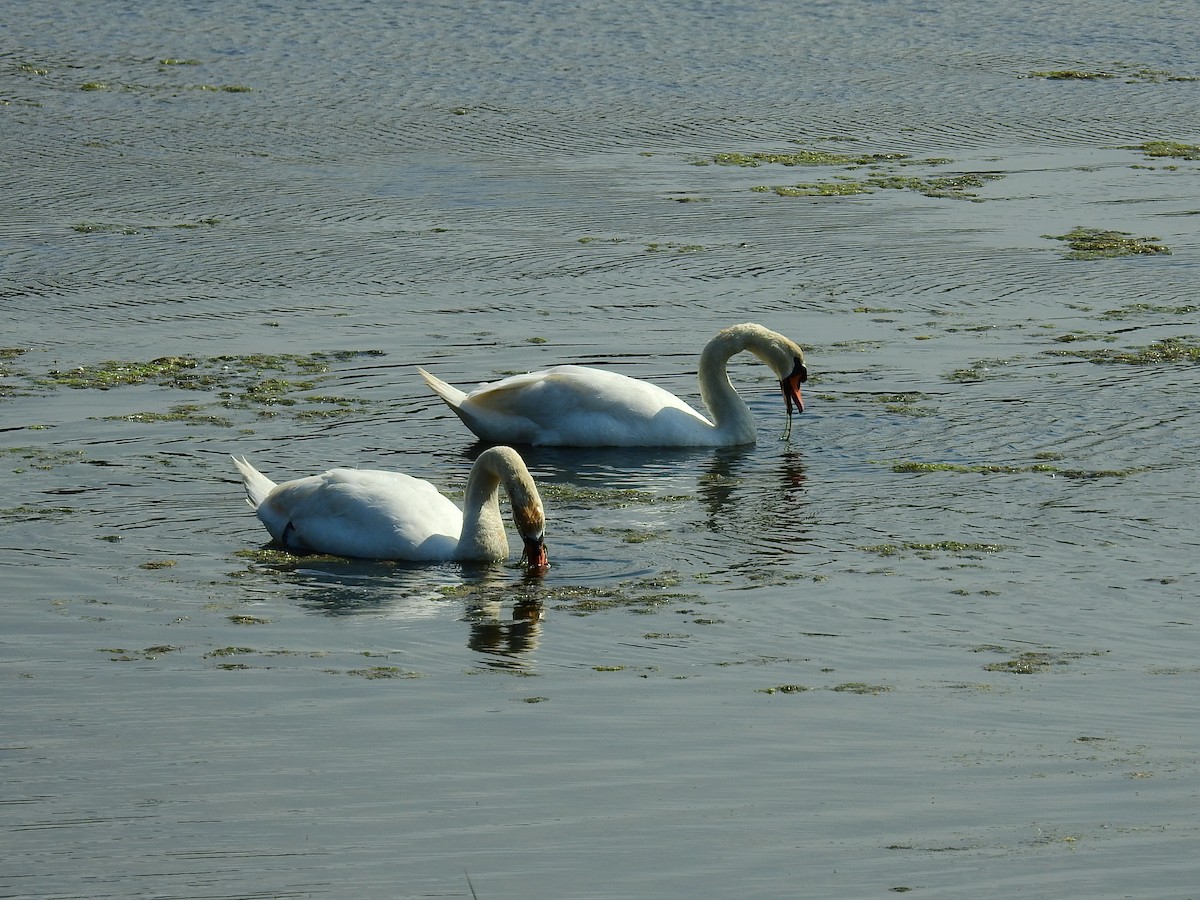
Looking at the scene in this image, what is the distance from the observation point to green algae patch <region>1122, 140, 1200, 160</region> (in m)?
19.9

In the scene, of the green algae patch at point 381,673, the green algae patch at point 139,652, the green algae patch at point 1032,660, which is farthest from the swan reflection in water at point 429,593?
the green algae patch at point 1032,660

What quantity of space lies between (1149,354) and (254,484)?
6.09 meters

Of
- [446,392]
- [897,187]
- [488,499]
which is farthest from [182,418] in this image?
[897,187]

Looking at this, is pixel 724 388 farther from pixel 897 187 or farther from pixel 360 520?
pixel 897 187

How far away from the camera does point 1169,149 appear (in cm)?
2014

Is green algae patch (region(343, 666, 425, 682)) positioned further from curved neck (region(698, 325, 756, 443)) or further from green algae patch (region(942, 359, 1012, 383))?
green algae patch (region(942, 359, 1012, 383))

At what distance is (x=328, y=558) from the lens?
30.2ft

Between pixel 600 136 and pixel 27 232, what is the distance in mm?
6167

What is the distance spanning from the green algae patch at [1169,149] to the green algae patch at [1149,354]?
7.04 metres

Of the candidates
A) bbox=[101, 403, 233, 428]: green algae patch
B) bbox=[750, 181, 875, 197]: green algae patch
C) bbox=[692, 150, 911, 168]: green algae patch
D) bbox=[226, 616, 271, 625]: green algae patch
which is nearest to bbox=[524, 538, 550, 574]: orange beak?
bbox=[226, 616, 271, 625]: green algae patch

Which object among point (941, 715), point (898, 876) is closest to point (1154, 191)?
point (941, 715)

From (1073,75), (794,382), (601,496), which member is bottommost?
(601,496)

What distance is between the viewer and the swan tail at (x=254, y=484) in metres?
9.64

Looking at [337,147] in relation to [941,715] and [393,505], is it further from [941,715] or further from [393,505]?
[941,715]
